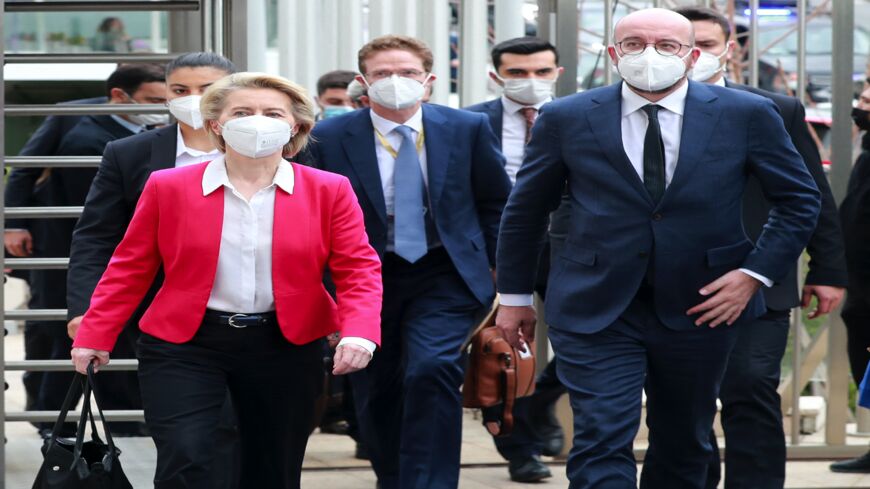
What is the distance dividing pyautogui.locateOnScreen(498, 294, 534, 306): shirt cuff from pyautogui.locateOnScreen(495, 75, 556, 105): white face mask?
1997 mm

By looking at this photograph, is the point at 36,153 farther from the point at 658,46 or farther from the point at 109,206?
the point at 658,46

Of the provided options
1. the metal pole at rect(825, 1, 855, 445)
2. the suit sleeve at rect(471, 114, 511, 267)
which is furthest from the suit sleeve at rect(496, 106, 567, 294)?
the metal pole at rect(825, 1, 855, 445)

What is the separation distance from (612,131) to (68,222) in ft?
12.4

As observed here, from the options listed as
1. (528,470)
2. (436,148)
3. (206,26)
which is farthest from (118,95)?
(528,470)

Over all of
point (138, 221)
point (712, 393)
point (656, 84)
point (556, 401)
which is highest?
point (656, 84)

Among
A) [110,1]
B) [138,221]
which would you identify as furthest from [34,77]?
[138,221]

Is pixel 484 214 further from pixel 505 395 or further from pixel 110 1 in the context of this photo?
pixel 110 1

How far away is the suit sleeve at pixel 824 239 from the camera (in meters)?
5.78

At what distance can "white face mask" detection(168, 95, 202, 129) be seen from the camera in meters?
5.55

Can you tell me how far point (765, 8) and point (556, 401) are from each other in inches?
83.3

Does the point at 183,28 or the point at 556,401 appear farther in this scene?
the point at 183,28

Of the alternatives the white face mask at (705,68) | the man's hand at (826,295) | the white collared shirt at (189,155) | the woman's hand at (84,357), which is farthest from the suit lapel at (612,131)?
the woman's hand at (84,357)

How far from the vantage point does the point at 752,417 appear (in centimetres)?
573

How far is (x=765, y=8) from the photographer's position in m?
7.71
